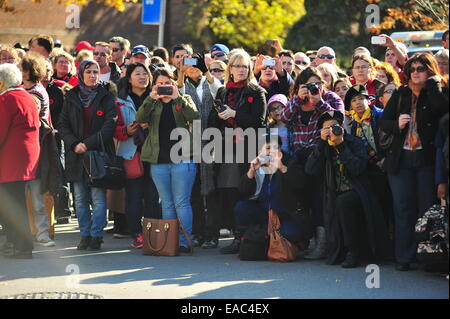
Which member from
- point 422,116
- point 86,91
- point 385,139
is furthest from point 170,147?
point 422,116

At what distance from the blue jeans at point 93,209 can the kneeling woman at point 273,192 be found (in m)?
1.55

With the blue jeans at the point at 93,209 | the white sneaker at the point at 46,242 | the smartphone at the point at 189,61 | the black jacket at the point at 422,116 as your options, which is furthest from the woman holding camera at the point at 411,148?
the white sneaker at the point at 46,242

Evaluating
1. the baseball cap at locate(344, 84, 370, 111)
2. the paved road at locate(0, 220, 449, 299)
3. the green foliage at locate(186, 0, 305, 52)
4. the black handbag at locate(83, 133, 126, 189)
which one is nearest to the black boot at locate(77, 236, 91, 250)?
the paved road at locate(0, 220, 449, 299)

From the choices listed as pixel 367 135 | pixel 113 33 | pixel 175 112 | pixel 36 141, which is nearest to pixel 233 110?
pixel 175 112

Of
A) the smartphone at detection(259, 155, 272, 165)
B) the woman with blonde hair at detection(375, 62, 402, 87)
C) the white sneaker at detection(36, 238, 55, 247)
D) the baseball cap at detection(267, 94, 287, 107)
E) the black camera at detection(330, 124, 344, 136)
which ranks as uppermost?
the woman with blonde hair at detection(375, 62, 402, 87)

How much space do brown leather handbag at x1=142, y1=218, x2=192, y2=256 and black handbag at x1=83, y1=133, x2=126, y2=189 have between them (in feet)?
2.26

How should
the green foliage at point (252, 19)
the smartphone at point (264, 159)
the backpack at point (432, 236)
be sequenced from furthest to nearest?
the green foliage at point (252, 19) → the smartphone at point (264, 159) → the backpack at point (432, 236)

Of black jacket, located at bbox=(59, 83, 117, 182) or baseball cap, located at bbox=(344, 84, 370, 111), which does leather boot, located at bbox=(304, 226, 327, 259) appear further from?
black jacket, located at bbox=(59, 83, 117, 182)

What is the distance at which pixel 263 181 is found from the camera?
10.1 m

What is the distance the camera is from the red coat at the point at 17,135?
9.94m

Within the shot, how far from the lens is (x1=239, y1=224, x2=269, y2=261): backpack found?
9883 millimetres

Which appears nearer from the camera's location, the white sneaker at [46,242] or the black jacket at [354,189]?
the black jacket at [354,189]

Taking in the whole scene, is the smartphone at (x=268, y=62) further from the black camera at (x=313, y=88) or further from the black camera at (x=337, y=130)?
the black camera at (x=337, y=130)

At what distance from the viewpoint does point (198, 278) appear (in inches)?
351
